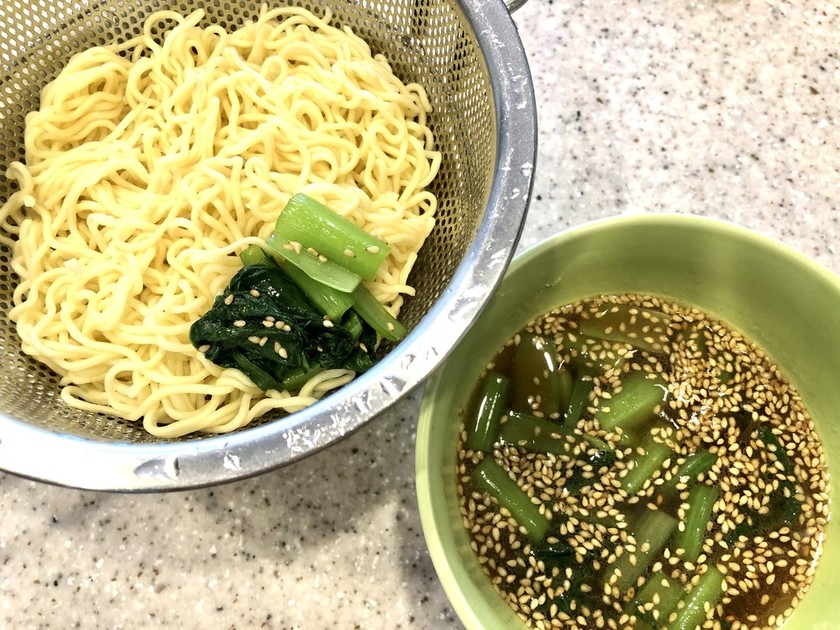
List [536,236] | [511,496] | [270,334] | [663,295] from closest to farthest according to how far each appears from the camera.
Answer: [270,334] → [511,496] → [663,295] → [536,236]

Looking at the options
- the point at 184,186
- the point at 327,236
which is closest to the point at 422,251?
the point at 327,236

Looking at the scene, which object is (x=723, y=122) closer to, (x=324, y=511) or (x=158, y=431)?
(x=324, y=511)

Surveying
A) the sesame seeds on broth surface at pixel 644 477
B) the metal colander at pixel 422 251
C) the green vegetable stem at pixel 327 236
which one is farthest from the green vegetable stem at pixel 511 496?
the green vegetable stem at pixel 327 236

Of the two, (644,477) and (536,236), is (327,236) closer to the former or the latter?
(536,236)

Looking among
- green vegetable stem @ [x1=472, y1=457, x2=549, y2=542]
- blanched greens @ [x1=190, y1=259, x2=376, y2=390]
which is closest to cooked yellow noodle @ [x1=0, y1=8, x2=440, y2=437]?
blanched greens @ [x1=190, y1=259, x2=376, y2=390]

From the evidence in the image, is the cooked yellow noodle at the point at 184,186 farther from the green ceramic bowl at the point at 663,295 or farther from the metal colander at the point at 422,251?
the green ceramic bowl at the point at 663,295

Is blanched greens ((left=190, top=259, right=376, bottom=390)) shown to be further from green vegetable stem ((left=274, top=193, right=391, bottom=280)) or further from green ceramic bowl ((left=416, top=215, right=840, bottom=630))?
green ceramic bowl ((left=416, top=215, right=840, bottom=630))
